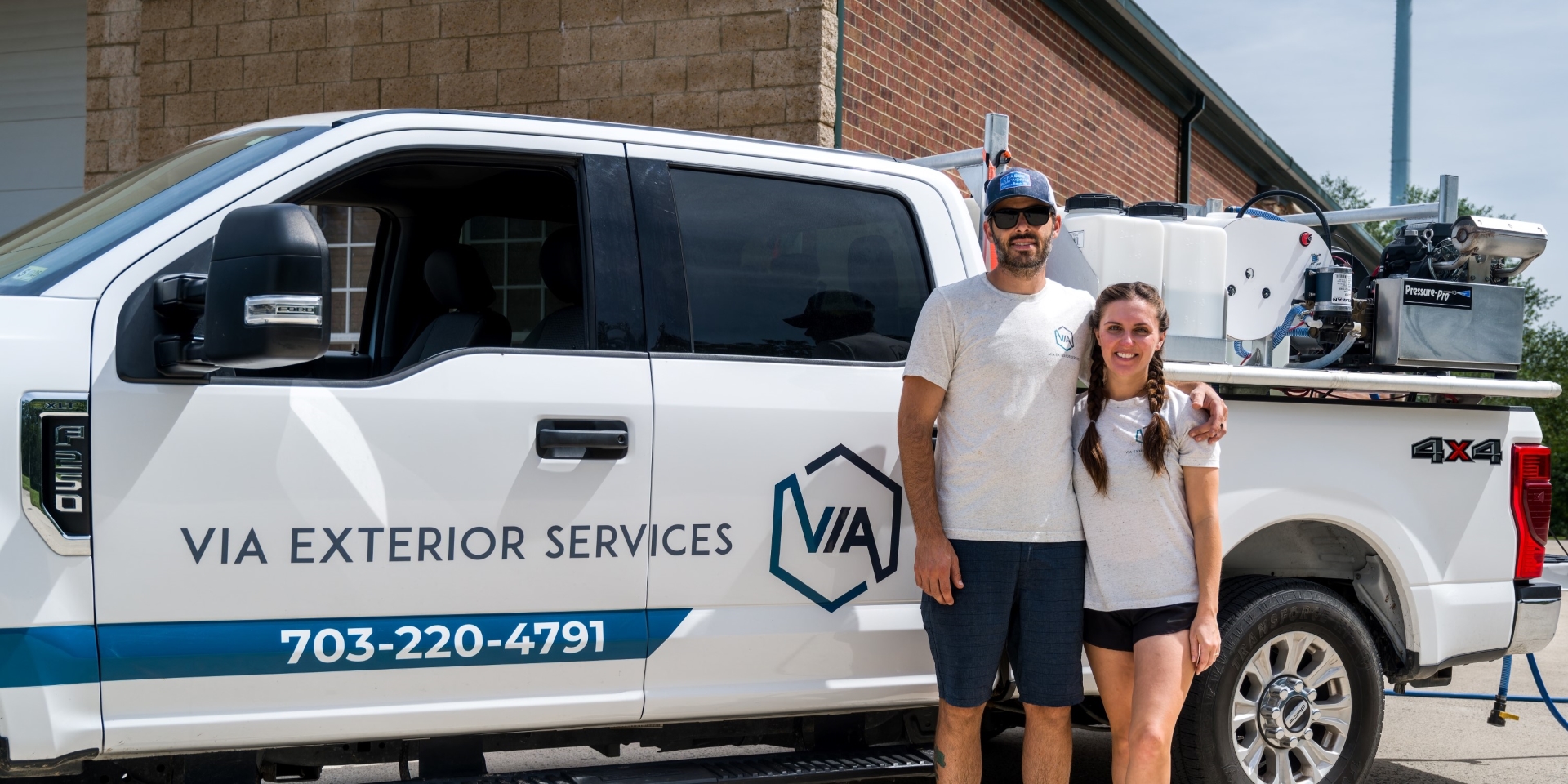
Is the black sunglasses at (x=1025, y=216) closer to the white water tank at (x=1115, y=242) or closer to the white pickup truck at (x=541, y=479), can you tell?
the white pickup truck at (x=541, y=479)

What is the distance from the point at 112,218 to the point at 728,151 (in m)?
1.54

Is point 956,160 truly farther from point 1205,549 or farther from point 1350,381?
point 1205,549

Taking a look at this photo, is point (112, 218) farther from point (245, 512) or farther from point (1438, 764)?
point (1438, 764)

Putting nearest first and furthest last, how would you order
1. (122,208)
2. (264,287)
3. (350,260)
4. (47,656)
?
1. (264,287)
2. (47,656)
3. (122,208)
4. (350,260)

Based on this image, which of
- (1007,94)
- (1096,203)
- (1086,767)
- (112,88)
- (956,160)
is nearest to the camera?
(1096,203)

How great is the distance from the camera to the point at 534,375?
333 centimetres

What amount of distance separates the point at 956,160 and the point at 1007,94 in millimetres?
6729

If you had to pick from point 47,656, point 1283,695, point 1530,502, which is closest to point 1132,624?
point 1283,695

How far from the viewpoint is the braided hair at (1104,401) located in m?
3.60

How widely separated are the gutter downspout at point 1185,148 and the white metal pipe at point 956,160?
39.8 ft

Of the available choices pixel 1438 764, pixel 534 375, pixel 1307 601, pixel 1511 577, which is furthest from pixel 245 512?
pixel 1438 764

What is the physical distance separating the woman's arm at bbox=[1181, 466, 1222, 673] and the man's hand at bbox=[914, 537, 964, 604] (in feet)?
2.05

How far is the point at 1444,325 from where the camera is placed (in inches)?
183

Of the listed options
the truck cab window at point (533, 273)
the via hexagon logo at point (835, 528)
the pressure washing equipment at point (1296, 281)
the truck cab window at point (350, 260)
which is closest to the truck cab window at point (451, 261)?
the truck cab window at point (533, 273)
